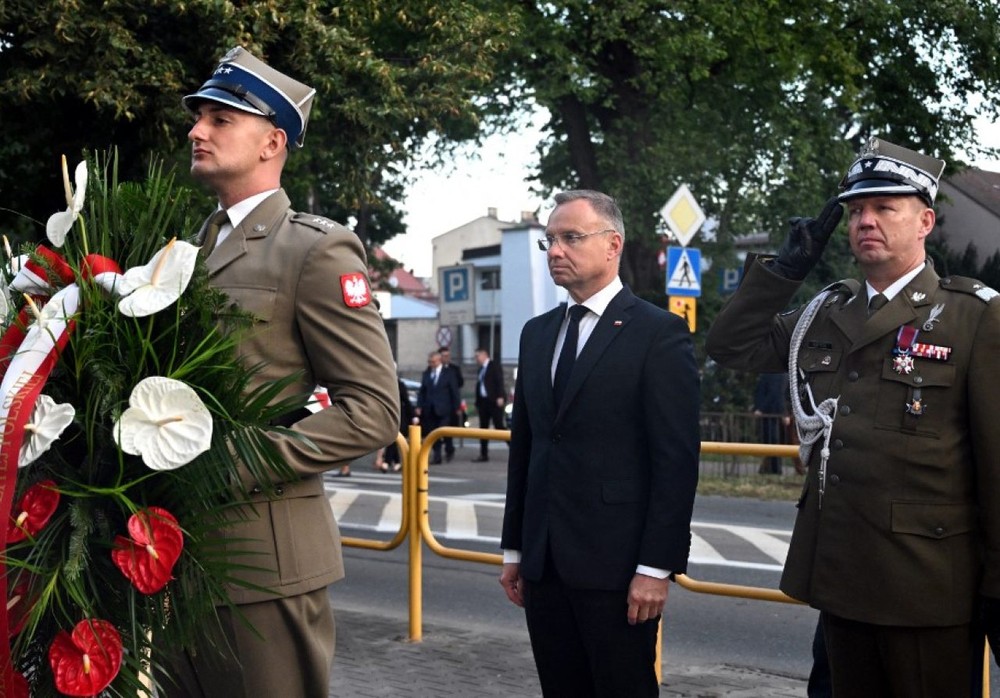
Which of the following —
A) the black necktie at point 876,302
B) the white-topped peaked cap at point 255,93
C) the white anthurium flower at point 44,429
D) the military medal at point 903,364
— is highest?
the white-topped peaked cap at point 255,93

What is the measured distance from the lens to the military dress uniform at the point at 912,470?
11.2 feet

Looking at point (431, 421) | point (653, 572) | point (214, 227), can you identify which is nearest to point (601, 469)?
point (653, 572)

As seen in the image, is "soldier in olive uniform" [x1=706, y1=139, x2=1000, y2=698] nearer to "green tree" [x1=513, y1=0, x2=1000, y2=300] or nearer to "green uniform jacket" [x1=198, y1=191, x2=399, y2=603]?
"green uniform jacket" [x1=198, y1=191, x2=399, y2=603]

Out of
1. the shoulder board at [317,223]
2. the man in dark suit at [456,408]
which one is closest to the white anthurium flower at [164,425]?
the shoulder board at [317,223]

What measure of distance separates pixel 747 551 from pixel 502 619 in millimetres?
3579

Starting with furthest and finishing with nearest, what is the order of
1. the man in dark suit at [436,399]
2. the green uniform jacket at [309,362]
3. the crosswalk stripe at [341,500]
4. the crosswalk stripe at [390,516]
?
the man in dark suit at [436,399] < the crosswalk stripe at [341,500] < the crosswalk stripe at [390,516] < the green uniform jacket at [309,362]

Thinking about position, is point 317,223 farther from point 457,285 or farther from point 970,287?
point 457,285

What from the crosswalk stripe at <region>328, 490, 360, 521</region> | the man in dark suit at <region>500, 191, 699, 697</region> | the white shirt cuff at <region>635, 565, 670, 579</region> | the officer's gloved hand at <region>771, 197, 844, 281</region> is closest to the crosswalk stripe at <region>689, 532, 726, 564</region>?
the crosswalk stripe at <region>328, 490, 360, 521</region>

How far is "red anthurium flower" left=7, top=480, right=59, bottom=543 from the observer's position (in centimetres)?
256

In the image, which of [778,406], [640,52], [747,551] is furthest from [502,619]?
[640,52]

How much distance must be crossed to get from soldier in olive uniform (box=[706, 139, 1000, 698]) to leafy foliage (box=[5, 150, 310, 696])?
156 cm

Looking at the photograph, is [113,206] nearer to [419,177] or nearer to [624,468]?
[624,468]

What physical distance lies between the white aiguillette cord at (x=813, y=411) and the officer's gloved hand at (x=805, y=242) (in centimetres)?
13

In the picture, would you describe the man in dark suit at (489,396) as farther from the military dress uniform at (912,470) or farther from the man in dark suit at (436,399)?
the military dress uniform at (912,470)
